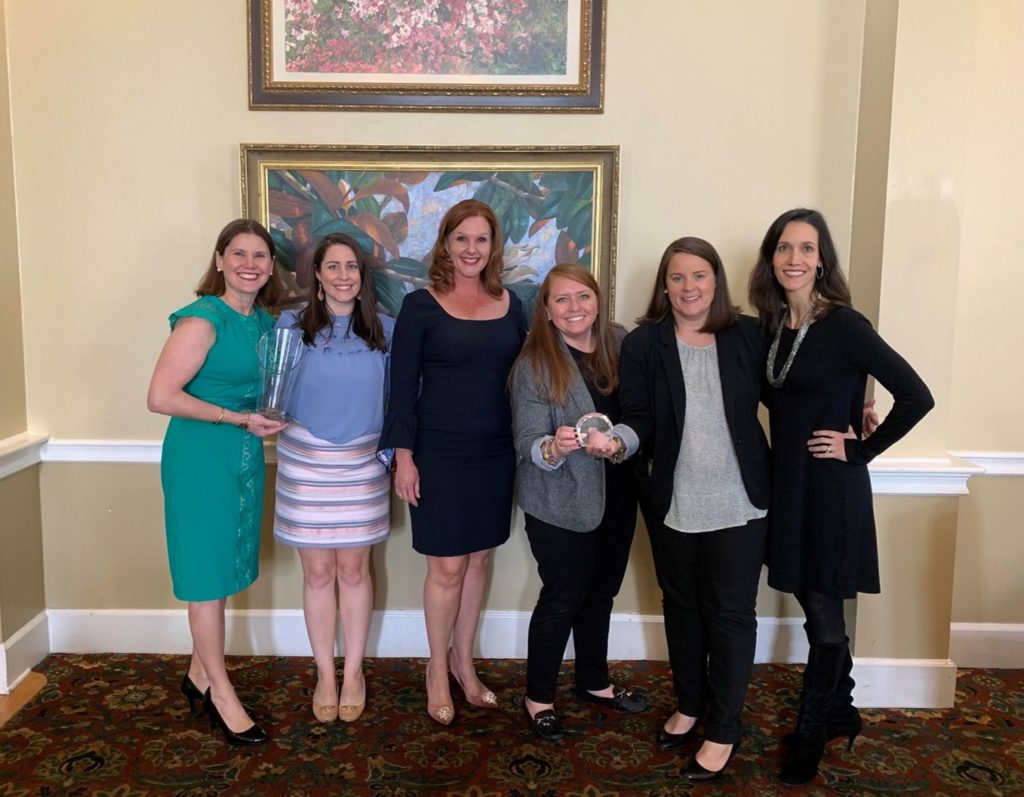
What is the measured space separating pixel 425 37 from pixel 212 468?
5.64ft

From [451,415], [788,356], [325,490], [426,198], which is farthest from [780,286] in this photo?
[325,490]

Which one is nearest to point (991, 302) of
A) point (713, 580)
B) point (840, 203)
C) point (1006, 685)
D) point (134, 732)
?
point (840, 203)

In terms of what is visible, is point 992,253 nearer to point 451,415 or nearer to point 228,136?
point 451,415

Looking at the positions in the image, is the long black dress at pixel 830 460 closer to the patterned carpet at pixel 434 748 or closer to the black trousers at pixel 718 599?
the black trousers at pixel 718 599

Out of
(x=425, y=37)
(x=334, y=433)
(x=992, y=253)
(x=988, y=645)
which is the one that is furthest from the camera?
(x=988, y=645)

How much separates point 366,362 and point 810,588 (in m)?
1.53

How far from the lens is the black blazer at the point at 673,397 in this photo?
1.98 m

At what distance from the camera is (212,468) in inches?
85.1

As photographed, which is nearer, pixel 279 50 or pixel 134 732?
pixel 134 732

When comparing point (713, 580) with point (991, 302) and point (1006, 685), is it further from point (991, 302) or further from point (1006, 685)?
point (991, 302)

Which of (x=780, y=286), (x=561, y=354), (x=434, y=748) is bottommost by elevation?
(x=434, y=748)

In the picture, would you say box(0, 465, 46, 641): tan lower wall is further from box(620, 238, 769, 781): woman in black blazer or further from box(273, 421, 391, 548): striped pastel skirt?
box(620, 238, 769, 781): woman in black blazer

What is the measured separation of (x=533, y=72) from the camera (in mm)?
2572

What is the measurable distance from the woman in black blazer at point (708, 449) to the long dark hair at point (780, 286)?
8 centimetres
